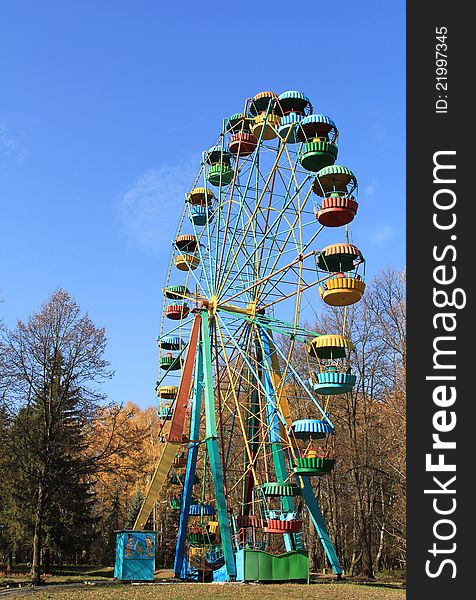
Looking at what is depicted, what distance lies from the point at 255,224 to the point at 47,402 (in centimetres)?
1008

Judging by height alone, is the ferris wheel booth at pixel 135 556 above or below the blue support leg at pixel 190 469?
below

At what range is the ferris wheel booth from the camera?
20344 millimetres

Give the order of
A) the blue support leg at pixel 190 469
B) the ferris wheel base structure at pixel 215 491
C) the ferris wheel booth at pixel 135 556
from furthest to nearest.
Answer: the blue support leg at pixel 190 469
the ferris wheel booth at pixel 135 556
the ferris wheel base structure at pixel 215 491

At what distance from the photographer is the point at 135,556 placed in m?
20.6

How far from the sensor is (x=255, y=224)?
995 inches

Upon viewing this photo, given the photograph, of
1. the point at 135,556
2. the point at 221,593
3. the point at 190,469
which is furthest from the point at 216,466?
the point at 221,593

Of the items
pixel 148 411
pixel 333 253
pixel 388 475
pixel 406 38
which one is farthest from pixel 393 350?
pixel 148 411

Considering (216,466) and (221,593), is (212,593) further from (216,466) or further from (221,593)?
(216,466)

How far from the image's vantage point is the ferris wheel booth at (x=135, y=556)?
20.3 metres

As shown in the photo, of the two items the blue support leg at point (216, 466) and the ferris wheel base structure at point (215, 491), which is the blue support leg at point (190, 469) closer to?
the ferris wheel base structure at point (215, 491)

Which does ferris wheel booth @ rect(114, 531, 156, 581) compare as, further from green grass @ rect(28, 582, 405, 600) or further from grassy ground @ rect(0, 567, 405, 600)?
green grass @ rect(28, 582, 405, 600)

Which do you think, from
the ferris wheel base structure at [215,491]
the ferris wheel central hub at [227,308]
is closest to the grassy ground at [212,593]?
the ferris wheel base structure at [215,491]

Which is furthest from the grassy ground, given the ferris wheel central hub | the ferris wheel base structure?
the ferris wheel central hub

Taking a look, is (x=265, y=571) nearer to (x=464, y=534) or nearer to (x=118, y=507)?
(x=464, y=534)
